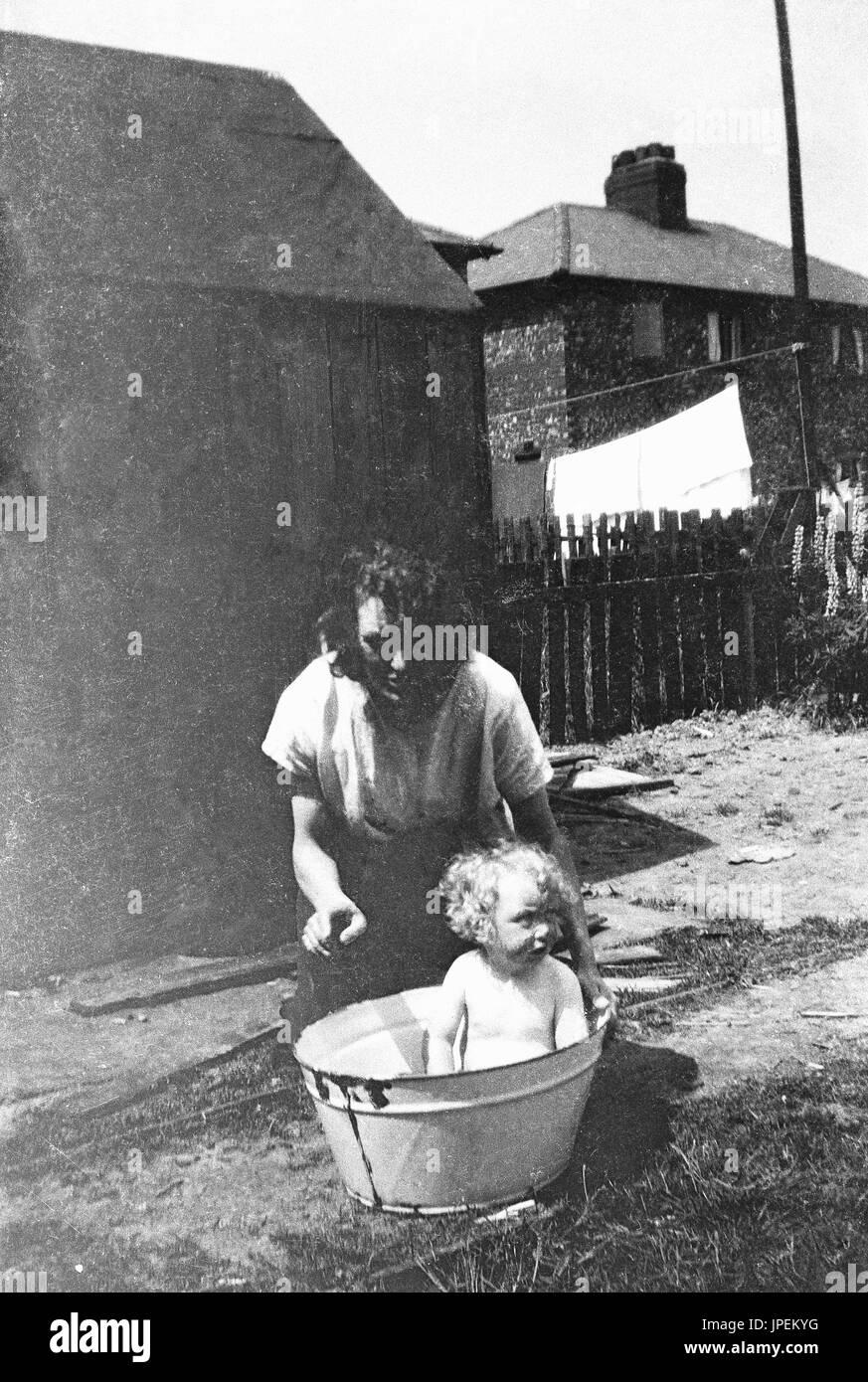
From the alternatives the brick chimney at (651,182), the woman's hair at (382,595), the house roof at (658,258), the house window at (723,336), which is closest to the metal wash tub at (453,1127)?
the woman's hair at (382,595)

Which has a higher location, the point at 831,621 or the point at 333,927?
the point at 831,621

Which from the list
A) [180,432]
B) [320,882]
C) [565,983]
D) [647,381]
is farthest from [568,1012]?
[180,432]

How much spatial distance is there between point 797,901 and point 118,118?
10.6 feet

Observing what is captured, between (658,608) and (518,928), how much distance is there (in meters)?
1.13

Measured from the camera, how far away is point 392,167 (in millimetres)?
3203

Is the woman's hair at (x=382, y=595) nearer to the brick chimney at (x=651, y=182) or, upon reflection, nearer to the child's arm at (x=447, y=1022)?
the child's arm at (x=447, y=1022)

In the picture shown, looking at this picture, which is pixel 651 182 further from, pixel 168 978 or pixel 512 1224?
pixel 512 1224

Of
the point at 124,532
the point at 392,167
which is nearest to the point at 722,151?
the point at 392,167

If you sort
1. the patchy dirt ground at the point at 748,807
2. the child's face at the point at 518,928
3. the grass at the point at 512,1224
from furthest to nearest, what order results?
the patchy dirt ground at the point at 748,807 < the child's face at the point at 518,928 < the grass at the point at 512,1224

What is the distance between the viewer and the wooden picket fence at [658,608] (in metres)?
3.25

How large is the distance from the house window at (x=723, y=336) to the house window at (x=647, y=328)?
168 millimetres

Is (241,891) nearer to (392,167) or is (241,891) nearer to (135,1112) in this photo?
(135,1112)

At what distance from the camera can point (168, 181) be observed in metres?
3.19

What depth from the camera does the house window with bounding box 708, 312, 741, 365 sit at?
324cm
